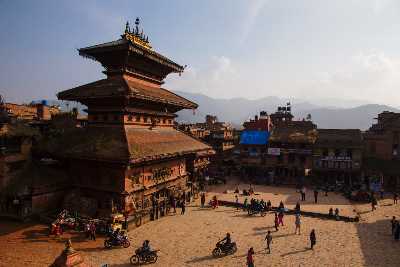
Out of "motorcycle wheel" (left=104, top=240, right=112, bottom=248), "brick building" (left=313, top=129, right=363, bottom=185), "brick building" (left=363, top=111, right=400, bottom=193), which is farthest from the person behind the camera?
"brick building" (left=313, top=129, right=363, bottom=185)

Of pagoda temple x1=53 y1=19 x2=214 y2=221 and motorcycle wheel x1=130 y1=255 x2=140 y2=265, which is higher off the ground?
pagoda temple x1=53 y1=19 x2=214 y2=221

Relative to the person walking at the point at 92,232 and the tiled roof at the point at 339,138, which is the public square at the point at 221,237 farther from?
the tiled roof at the point at 339,138

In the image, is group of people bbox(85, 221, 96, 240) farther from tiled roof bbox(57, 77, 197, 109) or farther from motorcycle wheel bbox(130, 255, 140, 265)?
tiled roof bbox(57, 77, 197, 109)

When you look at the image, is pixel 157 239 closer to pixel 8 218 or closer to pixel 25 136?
pixel 8 218

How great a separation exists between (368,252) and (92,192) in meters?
18.5

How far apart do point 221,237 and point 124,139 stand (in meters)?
9.28

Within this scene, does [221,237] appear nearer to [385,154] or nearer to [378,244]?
[378,244]

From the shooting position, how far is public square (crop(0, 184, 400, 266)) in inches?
682

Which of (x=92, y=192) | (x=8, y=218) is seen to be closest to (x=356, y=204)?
(x=92, y=192)

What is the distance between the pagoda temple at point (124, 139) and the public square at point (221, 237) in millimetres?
2841

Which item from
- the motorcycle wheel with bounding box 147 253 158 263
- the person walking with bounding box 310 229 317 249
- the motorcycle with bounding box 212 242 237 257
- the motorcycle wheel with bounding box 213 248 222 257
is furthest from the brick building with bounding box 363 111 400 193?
the motorcycle wheel with bounding box 147 253 158 263

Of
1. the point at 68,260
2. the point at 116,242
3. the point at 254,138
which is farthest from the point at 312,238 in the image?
the point at 254,138

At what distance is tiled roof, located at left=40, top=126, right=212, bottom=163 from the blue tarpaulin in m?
22.0

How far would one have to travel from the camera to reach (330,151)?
44.2m
